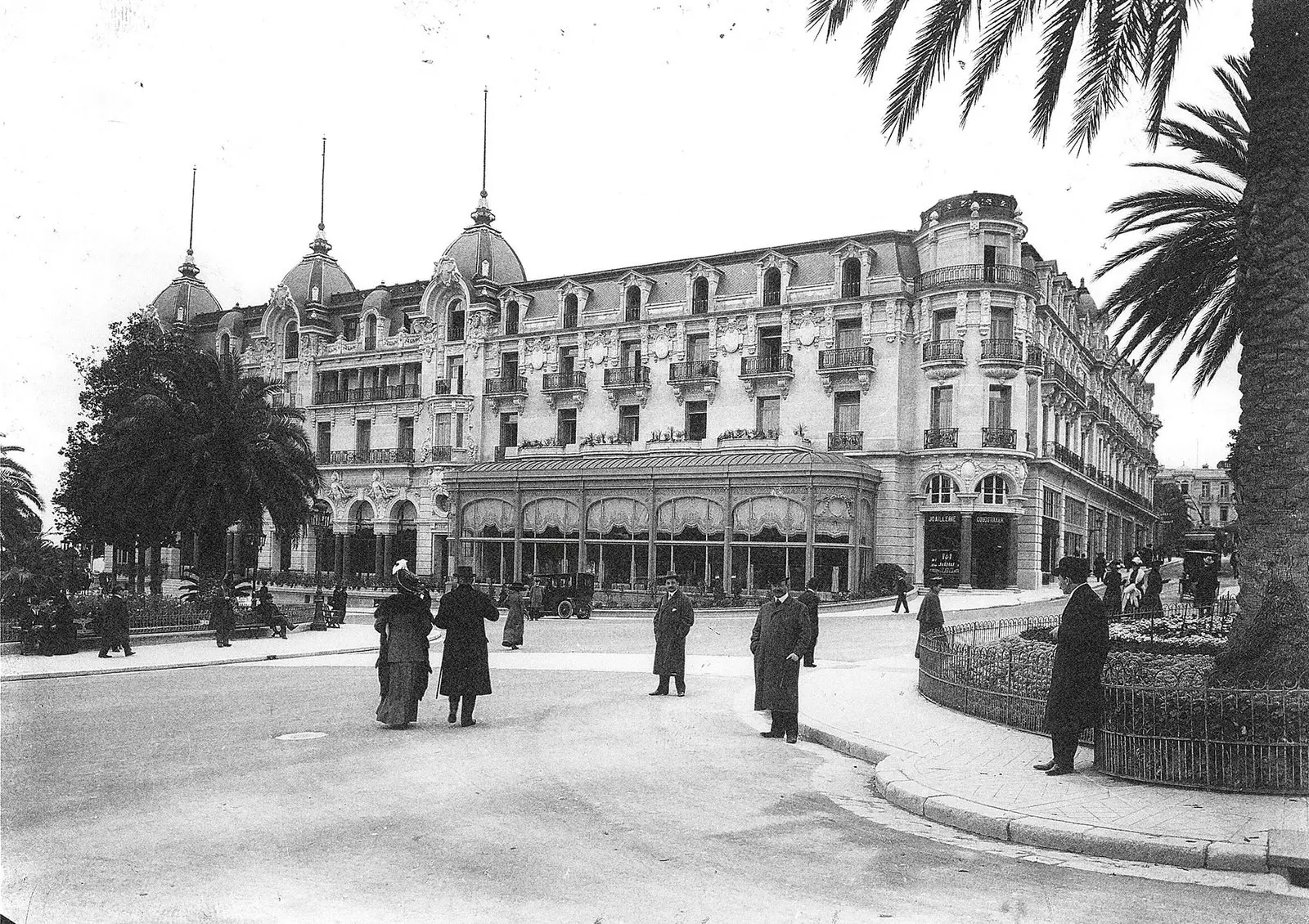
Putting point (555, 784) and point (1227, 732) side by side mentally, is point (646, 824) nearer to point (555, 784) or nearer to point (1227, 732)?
point (555, 784)

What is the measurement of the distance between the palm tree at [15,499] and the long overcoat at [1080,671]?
18712mm

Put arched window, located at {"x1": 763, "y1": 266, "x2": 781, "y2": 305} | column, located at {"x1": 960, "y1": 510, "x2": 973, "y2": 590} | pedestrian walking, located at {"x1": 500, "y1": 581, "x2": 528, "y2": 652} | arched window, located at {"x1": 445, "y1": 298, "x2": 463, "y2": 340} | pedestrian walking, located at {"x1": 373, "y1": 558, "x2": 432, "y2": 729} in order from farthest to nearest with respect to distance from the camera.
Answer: arched window, located at {"x1": 445, "y1": 298, "x2": 463, "y2": 340} → arched window, located at {"x1": 763, "y1": 266, "x2": 781, "y2": 305} → column, located at {"x1": 960, "y1": 510, "x2": 973, "y2": 590} → pedestrian walking, located at {"x1": 500, "y1": 581, "x2": 528, "y2": 652} → pedestrian walking, located at {"x1": 373, "y1": 558, "x2": 432, "y2": 729}

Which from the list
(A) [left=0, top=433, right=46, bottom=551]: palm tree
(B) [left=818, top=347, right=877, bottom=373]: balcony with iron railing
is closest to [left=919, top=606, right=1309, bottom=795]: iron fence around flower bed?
(A) [left=0, top=433, right=46, bottom=551]: palm tree

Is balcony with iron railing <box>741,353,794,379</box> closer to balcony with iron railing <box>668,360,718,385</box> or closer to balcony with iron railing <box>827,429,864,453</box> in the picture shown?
balcony with iron railing <box>668,360,718,385</box>

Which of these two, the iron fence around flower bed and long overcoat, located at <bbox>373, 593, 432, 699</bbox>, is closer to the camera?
the iron fence around flower bed

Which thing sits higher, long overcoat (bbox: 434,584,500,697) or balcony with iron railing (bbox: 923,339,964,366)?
balcony with iron railing (bbox: 923,339,964,366)

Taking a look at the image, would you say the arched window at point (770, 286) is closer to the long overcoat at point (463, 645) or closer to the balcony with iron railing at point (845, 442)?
the balcony with iron railing at point (845, 442)

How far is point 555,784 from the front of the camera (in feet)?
26.1

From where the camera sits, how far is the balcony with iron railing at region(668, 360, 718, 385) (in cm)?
4478

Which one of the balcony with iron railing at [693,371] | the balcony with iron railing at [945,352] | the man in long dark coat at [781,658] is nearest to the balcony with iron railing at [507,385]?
the balcony with iron railing at [693,371]

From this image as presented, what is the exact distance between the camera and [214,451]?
27.6 meters

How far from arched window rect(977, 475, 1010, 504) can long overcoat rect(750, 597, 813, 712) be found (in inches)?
1219

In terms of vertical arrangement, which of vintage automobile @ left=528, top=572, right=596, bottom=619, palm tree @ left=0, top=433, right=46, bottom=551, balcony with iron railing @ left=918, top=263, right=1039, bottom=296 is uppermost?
balcony with iron railing @ left=918, top=263, right=1039, bottom=296

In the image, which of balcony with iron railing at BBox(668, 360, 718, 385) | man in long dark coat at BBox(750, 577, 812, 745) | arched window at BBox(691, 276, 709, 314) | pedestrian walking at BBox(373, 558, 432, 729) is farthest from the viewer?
arched window at BBox(691, 276, 709, 314)
